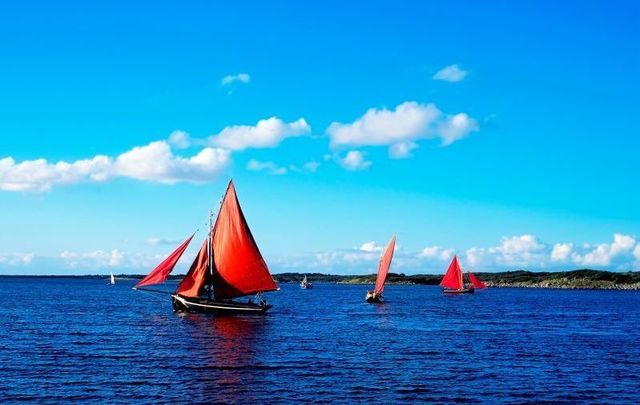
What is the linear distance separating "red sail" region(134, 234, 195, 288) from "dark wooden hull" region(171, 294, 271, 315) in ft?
23.9

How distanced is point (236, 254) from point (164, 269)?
27.5 feet

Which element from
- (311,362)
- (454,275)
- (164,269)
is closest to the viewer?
(311,362)

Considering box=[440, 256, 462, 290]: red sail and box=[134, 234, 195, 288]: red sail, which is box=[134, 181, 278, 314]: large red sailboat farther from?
box=[440, 256, 462, 290]: red sail

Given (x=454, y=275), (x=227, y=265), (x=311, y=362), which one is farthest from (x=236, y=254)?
(x=454, y=275)

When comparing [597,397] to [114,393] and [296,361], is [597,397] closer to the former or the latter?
[296,361]

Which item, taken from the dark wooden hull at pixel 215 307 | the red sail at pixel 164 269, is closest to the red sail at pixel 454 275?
the dark wooden hull at pixel 215 307

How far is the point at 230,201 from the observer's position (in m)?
81.1

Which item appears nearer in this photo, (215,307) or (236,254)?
(236,254)

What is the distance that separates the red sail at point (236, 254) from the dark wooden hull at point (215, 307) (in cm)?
233

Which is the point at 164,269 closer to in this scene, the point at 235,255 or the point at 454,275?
the point at 235,255

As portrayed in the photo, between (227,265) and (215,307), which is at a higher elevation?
(227,265)

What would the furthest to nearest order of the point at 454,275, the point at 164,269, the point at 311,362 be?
the point at 454,275
the point at 164,269
the point at 311,362

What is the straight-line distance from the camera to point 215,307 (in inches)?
3268

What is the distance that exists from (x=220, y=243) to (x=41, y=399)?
153ft
